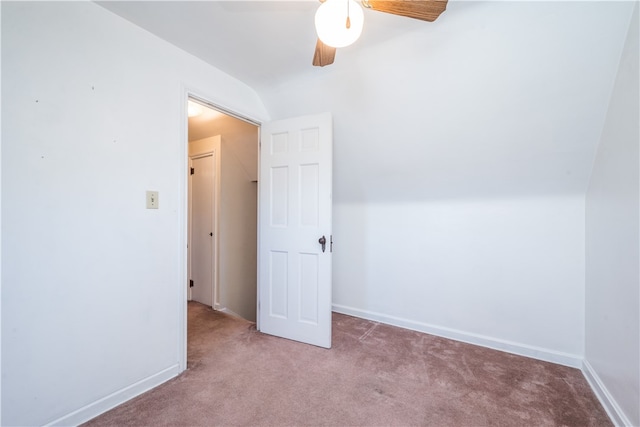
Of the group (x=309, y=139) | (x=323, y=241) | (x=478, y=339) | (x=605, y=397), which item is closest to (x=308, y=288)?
(x=323, y=241)

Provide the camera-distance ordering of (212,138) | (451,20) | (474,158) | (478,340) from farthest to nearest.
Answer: (212,138) → (478,340) → (474,158) → (451,20)

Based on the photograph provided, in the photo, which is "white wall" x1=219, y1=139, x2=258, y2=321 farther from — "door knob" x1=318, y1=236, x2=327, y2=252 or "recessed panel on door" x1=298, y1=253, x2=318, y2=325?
"door knob" x1=318, y1=236, x2=327, y2=252

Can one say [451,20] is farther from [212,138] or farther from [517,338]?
[212,138]

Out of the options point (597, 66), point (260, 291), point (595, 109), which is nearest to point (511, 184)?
point (595, 109)

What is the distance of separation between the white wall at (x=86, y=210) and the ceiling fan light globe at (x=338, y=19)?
1334 mm

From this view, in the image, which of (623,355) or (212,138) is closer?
(623,355)

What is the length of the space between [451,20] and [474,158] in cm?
102

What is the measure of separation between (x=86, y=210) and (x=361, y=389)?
196cm

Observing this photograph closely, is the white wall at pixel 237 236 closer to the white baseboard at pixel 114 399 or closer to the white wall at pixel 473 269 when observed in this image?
the white wall at pixel 473 269

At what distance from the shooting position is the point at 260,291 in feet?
8.53

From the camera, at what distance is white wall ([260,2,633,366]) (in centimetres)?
158

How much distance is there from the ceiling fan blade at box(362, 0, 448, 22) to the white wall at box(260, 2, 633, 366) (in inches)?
19.4

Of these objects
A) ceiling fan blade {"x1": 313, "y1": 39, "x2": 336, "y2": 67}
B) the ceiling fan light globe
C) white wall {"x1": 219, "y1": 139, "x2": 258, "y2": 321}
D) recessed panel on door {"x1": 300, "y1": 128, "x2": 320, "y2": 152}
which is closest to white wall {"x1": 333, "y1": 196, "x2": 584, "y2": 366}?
recessed panel on door {"x1": 300, "y1": 128, "x2": 320, "y2": 152}

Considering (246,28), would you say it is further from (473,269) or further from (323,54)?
(473,269)
